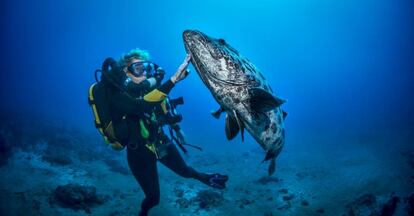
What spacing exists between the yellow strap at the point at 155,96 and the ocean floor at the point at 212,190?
4199mm

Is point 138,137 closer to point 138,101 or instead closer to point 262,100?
point 138,101

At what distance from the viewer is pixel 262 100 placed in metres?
2.26

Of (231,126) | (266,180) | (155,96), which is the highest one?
(266,180)

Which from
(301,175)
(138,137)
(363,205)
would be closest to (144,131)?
(138,137)

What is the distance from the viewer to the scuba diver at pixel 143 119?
4.67m

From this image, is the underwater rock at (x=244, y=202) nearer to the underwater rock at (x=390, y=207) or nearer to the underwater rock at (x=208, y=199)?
the underwater rock at (x=208, y=199)

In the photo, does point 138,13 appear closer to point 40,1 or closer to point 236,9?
point 40,1

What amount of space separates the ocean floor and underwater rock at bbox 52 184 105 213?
0.03 meters

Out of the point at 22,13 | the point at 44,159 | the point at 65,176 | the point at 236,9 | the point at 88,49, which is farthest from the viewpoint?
the point at 88,49

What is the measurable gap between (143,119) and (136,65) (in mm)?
1297

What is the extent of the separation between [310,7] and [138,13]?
83407 mm

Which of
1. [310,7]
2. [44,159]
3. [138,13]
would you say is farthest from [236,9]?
[44,159]

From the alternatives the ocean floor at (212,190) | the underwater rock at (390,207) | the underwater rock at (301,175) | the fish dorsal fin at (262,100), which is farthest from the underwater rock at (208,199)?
the fish dorsal fin at (262,100)

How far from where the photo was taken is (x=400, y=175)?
7375 mm
